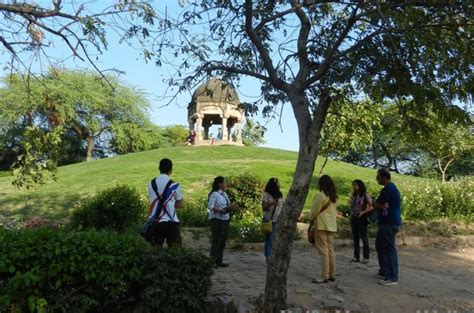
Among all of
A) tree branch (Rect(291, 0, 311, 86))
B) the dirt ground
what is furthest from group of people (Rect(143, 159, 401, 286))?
tree branch (Rect(291, 0, 311, 86))

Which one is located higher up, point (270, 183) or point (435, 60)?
point (435, 60)

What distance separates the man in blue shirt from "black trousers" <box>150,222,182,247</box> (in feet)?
10.3

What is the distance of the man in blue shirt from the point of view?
24.7 ft

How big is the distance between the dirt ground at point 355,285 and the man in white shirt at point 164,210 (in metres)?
0.97

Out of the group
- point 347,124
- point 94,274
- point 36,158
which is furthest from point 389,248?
point 36,158

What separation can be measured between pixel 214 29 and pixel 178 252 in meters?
3.74

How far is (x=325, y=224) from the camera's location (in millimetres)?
7422

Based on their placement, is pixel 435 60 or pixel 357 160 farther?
pixel 357 160

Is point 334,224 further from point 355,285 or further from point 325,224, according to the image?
point 355,285

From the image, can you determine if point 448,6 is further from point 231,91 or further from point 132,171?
point 132,171

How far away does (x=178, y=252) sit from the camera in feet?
17.8

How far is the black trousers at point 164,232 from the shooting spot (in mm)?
6664

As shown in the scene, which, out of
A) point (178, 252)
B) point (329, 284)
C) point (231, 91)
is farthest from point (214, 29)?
point (329, 284)

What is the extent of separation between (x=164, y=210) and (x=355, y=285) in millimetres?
3084
